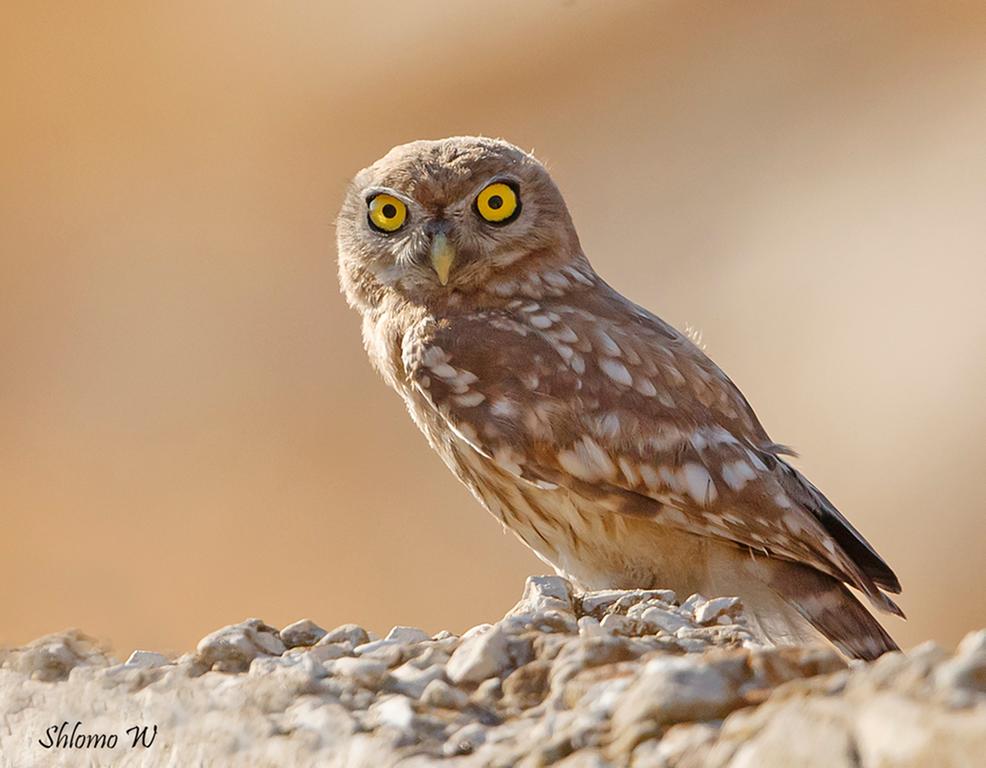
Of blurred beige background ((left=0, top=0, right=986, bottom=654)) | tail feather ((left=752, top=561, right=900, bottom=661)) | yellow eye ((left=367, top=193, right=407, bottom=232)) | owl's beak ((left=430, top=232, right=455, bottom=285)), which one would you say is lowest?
tail feather ((left=752, top=561, right=900, bottom=661))

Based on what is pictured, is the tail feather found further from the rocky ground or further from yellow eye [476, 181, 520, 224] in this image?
yellow eye [476, 181, 520, 224]

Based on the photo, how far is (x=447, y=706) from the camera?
10.2ft

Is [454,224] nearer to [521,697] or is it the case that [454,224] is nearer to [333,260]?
[521,697]

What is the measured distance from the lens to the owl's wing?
4855mm

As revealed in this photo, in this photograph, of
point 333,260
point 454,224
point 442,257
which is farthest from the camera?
point 333,260

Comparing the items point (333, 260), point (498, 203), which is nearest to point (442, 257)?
point (498, 203)

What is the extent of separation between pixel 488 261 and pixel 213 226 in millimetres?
17190

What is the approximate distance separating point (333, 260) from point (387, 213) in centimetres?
1369

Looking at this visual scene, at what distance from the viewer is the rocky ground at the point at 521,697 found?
2.47 meters

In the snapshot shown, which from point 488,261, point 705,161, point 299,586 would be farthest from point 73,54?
point 488,261

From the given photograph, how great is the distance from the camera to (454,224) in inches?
215

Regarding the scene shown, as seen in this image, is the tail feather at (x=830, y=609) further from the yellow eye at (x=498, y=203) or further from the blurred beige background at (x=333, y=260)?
the blurred beige background at (x=333, y=260)

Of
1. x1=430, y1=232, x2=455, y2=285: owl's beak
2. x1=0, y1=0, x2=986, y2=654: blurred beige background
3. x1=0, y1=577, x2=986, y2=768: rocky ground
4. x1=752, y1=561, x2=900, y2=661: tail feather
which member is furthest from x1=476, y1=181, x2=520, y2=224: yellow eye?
x1=0, y1=0, x2=986, y2=654: blurred beige background

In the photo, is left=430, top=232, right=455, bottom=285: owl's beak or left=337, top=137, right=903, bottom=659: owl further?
left=430, top=232, right=455, bottom=285: owl's beak
